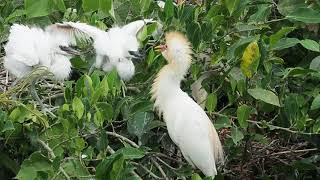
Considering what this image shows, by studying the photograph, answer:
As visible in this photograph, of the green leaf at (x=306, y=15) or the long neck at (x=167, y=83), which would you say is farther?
the green leaf at (x=306, y=15)

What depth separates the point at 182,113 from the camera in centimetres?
229

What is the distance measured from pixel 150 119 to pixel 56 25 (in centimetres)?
40

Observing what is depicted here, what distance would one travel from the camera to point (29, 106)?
2.13 meters

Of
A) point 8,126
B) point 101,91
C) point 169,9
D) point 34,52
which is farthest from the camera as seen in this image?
point 169,9

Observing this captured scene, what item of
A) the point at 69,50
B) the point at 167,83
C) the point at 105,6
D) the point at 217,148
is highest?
the point at 105,6

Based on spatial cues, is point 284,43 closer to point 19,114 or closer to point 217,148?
point 217,148

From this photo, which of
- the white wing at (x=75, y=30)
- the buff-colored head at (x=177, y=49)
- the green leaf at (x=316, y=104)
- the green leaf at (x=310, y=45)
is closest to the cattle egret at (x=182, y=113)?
the buff-colored head at (x=177, y=49)

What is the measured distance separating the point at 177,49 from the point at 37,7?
0.45 meters

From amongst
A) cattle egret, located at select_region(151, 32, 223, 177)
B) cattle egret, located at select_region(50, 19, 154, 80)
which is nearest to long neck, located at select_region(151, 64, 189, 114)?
cattle egret, located at select_region(151, 32, 223, 177)

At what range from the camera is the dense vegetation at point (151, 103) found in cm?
211

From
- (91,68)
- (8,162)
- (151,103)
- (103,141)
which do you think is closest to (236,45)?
(151,103)

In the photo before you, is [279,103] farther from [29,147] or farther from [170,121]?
[29,147]

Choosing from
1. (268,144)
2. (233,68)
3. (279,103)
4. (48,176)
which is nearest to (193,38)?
(233,68)

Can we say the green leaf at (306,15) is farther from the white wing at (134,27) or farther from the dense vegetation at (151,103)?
the white wing at (134,27)
